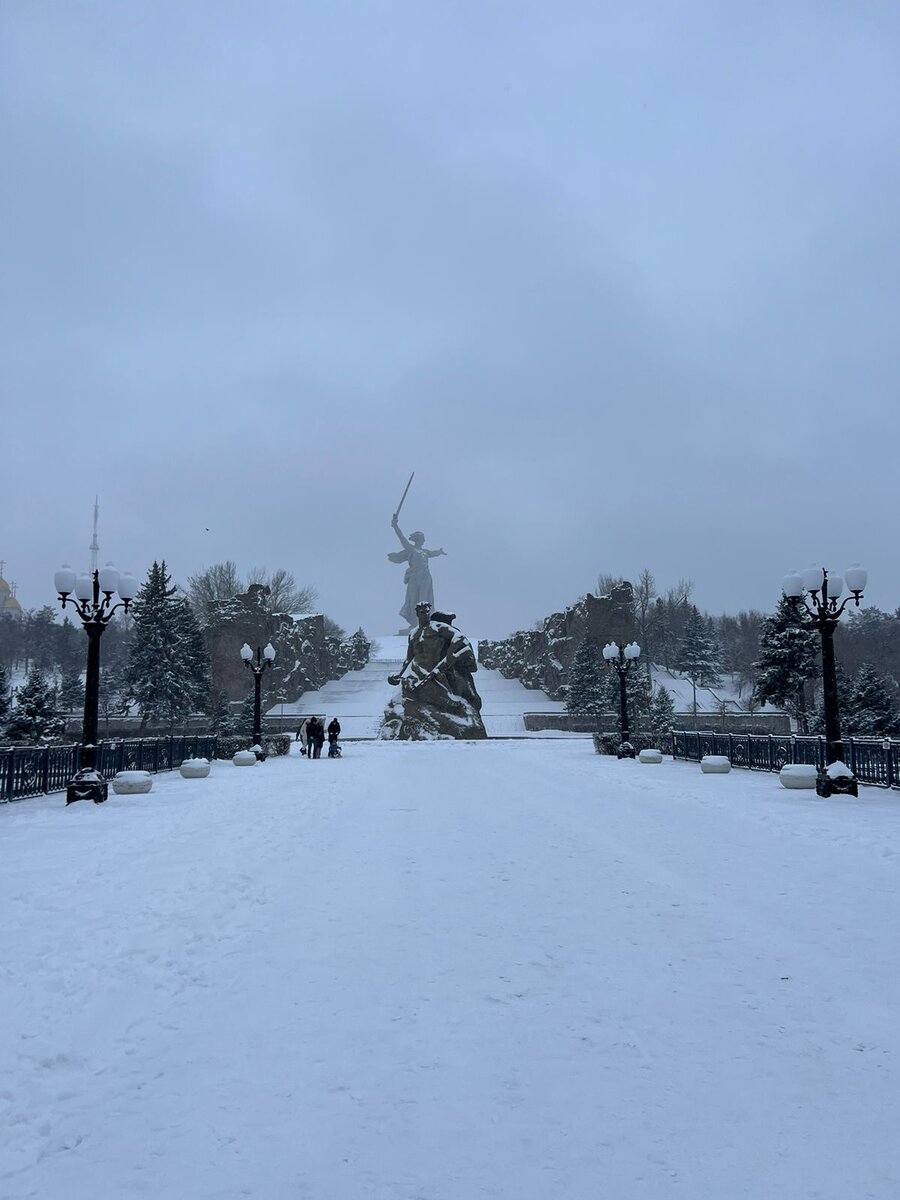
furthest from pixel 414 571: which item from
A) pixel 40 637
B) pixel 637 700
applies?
pixel 40 637

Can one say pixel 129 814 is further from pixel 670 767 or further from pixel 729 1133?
pixel 670 767

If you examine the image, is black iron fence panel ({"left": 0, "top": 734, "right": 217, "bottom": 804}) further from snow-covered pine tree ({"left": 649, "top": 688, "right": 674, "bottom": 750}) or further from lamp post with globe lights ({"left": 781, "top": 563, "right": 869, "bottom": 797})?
snow-covered pine tree ({"left": 649, "top": 688, "right": 674, "bottom": 750})

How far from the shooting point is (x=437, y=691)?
40.3 m

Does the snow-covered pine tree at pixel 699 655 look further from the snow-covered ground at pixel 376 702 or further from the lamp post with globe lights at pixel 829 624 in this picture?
the lamp post with globe lights at pixel 829 624

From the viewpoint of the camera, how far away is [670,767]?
81.3ft

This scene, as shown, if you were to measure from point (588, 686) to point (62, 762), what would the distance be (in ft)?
141

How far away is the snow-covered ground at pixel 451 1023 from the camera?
3154mm

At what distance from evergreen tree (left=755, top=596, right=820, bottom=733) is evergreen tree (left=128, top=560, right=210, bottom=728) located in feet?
113

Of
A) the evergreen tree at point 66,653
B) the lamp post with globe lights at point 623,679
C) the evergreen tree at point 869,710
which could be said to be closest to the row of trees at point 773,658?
the evergreen tree at point 869,710

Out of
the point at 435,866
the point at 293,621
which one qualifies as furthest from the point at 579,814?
the point at 293,621

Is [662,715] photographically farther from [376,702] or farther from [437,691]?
[376,702]

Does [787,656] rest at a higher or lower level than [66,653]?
lower

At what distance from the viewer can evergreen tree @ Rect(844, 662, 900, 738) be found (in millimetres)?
33219

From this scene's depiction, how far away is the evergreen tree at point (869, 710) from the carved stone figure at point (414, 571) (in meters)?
32.9
